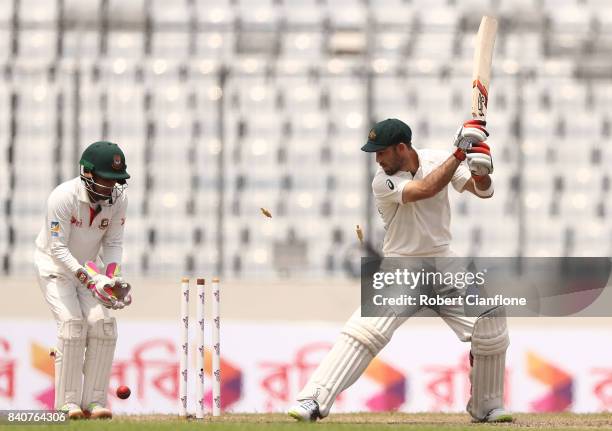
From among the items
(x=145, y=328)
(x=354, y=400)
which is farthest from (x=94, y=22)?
(x=354, y=400)

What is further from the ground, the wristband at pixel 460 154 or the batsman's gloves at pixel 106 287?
the wristband at pixel 460 154

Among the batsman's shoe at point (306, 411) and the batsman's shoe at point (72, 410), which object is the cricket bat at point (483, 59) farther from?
the batsman's shoe at point (72, 410)

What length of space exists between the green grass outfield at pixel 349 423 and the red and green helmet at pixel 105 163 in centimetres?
121

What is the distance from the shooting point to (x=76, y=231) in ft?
22.1

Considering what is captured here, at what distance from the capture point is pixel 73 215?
21.9 feet

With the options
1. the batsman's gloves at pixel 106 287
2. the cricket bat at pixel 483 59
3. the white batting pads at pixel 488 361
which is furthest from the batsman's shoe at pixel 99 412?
the cricket bat at pixel 483 59

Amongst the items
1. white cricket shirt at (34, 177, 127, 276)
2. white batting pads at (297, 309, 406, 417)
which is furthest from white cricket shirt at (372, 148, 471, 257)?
white cricket shirt at (34, 177, 127, 276)

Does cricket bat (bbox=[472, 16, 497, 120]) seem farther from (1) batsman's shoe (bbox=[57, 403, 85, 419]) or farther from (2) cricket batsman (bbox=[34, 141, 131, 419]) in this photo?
(1) batsman's shoe (bbox=[57, 403, 85, 419])

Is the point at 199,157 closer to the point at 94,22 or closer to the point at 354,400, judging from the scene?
the point at 94,22

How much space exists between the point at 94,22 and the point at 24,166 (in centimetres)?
218

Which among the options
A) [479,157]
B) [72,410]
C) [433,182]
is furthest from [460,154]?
[72,410]

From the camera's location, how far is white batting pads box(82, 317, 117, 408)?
670cm

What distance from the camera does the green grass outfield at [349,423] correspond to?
226 inches

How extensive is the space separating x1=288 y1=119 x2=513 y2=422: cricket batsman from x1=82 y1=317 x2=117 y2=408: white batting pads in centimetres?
111
